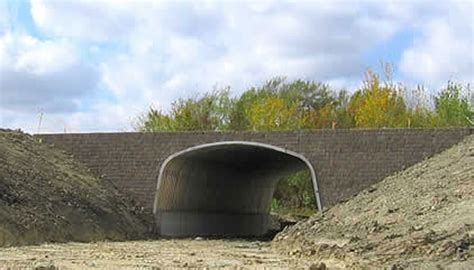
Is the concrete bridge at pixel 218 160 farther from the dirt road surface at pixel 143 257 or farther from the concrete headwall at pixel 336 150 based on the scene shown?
the dirt road surface at pixel 143 257

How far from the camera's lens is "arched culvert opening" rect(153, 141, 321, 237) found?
110 ft

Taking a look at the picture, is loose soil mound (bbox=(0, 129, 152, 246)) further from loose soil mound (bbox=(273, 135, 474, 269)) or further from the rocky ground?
loose soil mound (bbox=(273, 135, 474, 269))

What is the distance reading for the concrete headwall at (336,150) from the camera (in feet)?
101

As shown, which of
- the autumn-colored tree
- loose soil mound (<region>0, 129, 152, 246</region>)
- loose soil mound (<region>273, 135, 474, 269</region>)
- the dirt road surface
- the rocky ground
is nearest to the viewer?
loose soil mound (<region>273, 135, 474, 269</region>)

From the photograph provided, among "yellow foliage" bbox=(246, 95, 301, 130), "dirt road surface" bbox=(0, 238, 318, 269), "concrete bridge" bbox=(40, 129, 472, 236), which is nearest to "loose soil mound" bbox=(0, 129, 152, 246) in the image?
"concrete bridge" bbox=(40, 129, 472, 236)

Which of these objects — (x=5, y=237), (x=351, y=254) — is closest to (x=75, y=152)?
(x=5, y=237)

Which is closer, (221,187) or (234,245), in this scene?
(234,245)

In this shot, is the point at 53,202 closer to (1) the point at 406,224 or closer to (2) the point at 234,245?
(2) the point at 234,245

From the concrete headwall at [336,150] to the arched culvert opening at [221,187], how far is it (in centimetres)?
28

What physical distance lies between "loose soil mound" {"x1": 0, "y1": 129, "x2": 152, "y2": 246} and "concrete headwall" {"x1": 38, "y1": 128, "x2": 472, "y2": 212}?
154cm

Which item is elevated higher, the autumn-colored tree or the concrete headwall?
the autumn-colored tree

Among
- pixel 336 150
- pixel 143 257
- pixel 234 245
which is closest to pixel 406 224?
pixel 143 257

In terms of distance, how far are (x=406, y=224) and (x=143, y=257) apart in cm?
616

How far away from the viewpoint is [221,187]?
132 ft
